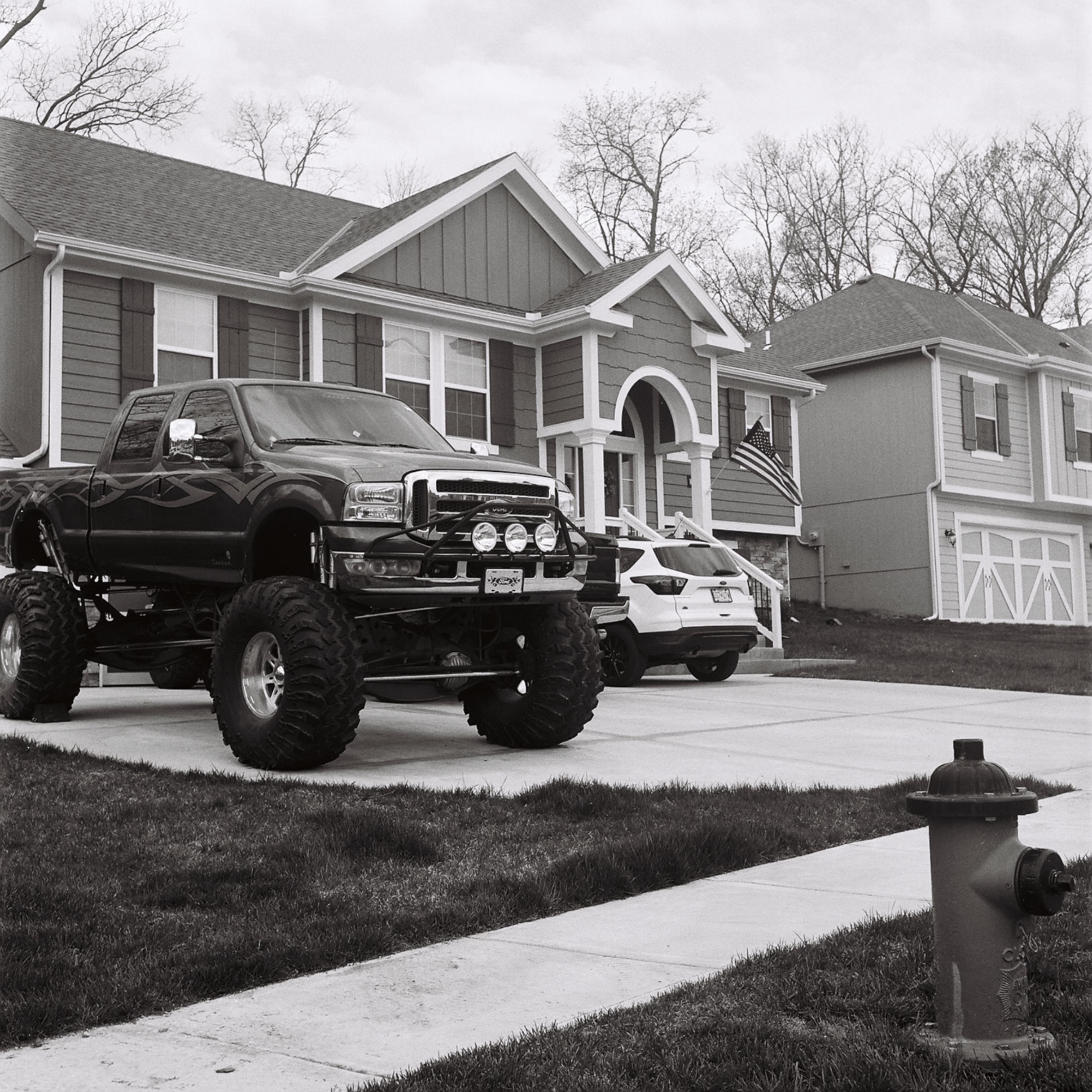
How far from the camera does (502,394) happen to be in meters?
19.7

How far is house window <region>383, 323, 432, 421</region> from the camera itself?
1861cm

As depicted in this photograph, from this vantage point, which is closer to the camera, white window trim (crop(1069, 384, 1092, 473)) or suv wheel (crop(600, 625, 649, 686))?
suv wheel (crop(600, 625, 649, 686))

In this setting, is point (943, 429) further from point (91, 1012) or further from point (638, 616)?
point (91, 1012)

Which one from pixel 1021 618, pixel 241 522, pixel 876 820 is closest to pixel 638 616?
pixel 241 522

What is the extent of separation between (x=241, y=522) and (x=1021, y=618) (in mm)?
24282

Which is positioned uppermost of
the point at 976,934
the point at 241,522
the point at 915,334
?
the point at 915,334

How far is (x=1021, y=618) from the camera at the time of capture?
29.4m

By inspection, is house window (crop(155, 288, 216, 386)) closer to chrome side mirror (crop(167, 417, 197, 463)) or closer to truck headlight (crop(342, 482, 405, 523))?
chrome side mirror (crop(167, 417, 197, 463))

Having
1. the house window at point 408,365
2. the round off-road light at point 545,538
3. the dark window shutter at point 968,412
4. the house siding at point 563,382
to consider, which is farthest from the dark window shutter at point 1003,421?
the round off-road light at point 545,538

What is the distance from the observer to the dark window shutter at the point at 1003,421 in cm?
2861

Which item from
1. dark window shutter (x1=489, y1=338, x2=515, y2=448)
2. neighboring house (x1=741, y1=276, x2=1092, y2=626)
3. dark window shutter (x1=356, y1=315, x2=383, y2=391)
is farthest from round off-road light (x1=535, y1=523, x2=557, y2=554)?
neighboring house (x1=741, y1=276, x2=1092, y2=626)

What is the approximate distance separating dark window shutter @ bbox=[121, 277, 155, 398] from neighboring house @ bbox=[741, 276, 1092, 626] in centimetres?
1294

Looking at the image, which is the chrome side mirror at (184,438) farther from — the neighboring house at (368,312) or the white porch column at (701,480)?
the white porch column at (701,480)

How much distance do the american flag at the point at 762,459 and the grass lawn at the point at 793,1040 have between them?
65.2 ft
